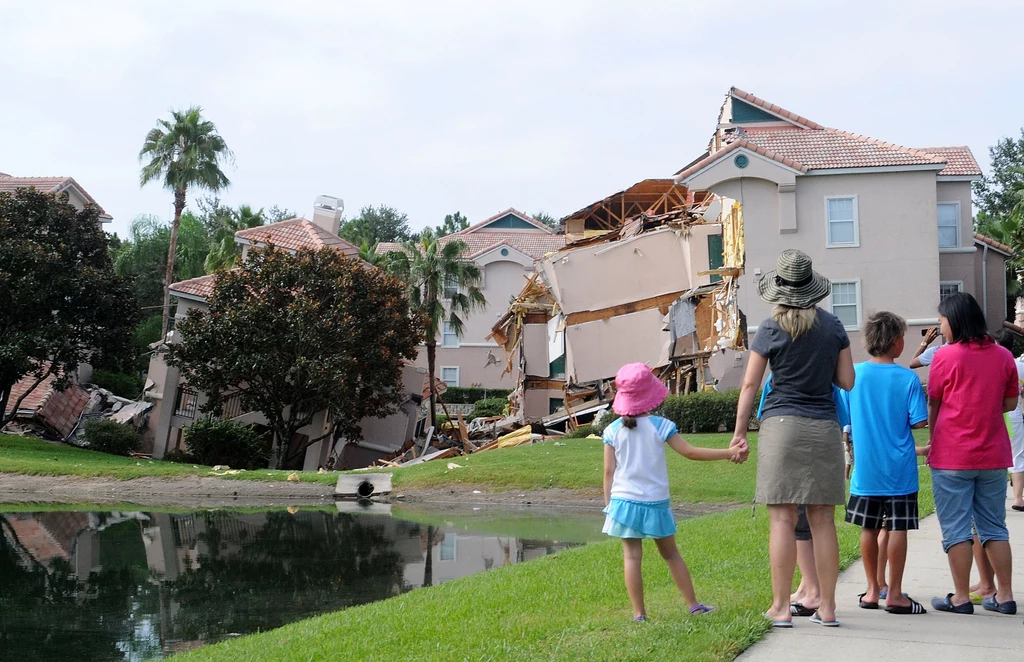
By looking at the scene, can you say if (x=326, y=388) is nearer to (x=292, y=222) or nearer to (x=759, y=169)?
(x=292, y=222)

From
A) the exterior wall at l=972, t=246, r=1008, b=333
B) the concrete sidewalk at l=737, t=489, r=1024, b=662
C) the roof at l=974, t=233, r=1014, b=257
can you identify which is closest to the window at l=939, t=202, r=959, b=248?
the roof at l=974, t=233, r=1014, b=257

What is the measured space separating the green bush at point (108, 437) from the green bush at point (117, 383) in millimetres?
11607

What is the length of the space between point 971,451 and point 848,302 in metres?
27.8

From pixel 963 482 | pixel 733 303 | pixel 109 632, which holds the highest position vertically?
pixel 733 303

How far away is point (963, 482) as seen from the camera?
6.95 metres

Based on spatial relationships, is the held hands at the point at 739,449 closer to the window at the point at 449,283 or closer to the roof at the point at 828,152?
the roof at the point at 828,152

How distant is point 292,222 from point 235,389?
30.6 ft

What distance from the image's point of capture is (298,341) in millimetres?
29828

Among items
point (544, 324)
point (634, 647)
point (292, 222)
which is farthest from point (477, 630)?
point (544, 324)

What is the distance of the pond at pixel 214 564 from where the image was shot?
34.3 ft

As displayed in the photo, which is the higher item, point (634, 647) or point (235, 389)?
point (235, 389)

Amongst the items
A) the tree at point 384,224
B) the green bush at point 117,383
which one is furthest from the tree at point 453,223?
the green bush at point 117,383

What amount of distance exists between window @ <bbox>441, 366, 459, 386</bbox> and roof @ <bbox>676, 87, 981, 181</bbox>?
2479 centimetres

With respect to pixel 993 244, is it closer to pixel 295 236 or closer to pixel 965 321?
pixel 295 236
